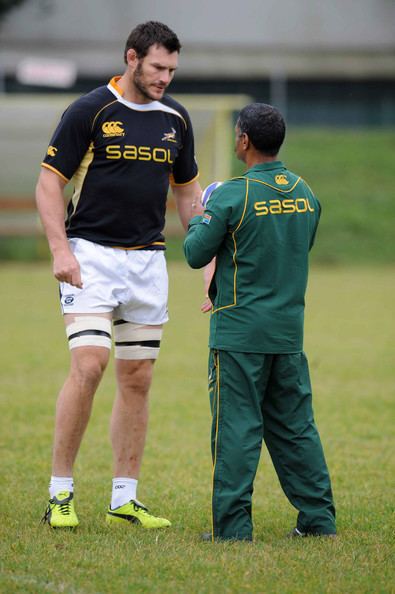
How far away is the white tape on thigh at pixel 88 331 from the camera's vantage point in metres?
5.33

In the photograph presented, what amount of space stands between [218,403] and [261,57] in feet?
123

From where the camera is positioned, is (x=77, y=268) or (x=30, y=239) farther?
(x=30, y=239)

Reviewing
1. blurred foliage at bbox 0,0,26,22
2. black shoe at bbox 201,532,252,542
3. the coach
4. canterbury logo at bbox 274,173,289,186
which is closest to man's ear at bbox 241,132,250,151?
the coach

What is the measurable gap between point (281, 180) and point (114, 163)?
89 cm

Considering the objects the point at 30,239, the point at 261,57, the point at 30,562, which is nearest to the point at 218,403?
the point at 30,562

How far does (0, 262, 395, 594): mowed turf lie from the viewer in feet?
14.1

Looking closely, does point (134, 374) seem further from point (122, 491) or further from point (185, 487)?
point (185, 487)

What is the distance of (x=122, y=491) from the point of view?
5.54 m

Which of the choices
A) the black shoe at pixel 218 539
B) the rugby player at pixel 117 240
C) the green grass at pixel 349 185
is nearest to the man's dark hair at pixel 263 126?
the rugby player at pixel 117 240

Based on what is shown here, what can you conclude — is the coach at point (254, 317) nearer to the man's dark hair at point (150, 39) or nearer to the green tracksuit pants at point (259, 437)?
the green tracksuit pants at point (259, 437)

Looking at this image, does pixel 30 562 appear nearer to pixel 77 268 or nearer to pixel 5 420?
pixel 77 268

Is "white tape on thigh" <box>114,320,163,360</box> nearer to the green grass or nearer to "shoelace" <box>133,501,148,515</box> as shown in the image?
"shoelace" <box>133,501,148,515</box>

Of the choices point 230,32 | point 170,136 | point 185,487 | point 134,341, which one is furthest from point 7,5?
point 134,341

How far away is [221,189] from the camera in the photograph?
4914 millimetres
